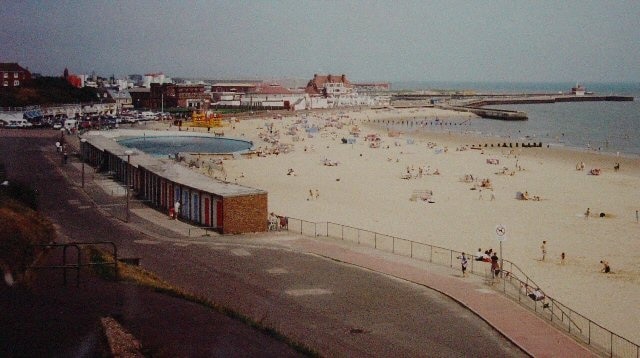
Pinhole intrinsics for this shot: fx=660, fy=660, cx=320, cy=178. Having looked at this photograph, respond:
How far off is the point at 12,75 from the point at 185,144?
39050 millimetres

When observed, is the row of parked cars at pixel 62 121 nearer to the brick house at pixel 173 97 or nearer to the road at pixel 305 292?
the brick house at pixel 173 97

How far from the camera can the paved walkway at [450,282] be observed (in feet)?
40.8

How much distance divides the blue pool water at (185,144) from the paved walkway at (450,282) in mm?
29548

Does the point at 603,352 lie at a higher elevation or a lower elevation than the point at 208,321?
lower

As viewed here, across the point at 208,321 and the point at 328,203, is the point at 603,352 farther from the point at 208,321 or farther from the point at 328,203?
Result: the point at 328,203

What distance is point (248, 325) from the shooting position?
11.0m

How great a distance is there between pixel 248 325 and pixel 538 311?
7.16m

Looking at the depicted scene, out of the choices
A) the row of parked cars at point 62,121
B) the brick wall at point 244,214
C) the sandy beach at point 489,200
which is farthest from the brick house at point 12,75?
the brick wall at point 244,214

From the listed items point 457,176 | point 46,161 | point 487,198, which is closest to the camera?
point 487,198

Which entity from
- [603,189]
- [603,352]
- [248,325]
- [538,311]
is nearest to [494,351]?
[603,352]

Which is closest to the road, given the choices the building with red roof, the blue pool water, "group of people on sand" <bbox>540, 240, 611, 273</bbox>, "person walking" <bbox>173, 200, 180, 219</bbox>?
"person walking" <bbox>173, 200, 180, 219</bbox>

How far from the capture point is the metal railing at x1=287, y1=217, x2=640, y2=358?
13.4m

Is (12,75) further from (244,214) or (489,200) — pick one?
(244,214)

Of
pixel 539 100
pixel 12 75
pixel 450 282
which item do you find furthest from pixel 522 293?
pixel 539 100
